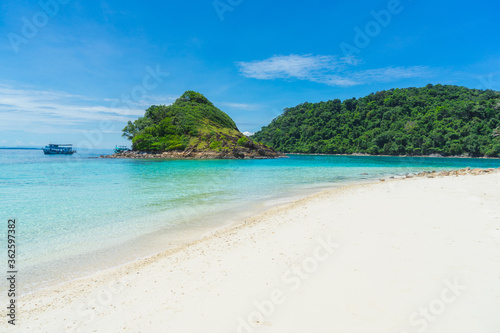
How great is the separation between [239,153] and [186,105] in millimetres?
46364

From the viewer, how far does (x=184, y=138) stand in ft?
336

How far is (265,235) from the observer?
8.27 meters

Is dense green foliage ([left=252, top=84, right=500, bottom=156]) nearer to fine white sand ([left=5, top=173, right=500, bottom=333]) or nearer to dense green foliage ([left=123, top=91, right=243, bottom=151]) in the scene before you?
dense green foliage ([left=123, top=91, right=243, bottom=151])

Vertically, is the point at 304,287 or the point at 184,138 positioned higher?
the point at 184,138

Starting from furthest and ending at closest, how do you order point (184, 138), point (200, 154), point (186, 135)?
1. point (186, 135)
2. point (184, 138)
3. point (200, 154)

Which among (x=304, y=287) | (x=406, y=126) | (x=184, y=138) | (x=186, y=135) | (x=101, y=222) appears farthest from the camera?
(x=406, y=126)

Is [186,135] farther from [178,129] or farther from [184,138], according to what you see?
[178,129]

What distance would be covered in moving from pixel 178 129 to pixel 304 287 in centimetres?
10688

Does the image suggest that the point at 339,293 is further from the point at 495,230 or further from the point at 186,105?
the point at 186,105

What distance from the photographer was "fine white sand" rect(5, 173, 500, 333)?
3.80 metres

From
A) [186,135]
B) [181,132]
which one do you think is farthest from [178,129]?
[186,135]

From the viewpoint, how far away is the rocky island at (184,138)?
97.4m

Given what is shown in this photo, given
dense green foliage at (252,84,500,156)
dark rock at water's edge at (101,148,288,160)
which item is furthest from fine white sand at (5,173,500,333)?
dense green foliage at (252,84,500,156)

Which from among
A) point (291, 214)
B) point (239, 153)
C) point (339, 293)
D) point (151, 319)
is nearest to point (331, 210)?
point (291, 214)
